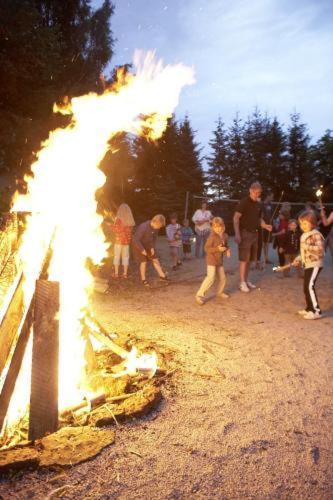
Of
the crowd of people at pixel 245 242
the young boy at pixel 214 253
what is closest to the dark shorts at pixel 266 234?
the crowd of people at pixel 245 242

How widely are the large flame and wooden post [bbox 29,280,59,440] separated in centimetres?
88

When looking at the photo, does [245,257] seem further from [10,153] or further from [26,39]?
[26,39]

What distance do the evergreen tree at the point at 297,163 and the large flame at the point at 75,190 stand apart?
35.2 m

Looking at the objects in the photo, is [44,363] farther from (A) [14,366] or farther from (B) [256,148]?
(B) [256,148]

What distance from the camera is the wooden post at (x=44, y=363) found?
3.17 meters

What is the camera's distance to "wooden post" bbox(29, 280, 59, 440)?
3168 mm

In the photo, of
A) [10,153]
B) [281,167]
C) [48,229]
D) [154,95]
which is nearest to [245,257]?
[154,95]

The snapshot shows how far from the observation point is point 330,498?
2514 mm

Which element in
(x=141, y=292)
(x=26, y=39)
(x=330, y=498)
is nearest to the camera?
(x=330, y=498)

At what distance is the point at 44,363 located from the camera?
320 cm

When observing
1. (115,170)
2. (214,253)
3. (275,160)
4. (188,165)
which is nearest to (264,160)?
(275,160)

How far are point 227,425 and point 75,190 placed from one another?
134 inches

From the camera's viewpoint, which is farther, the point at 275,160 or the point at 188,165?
the point at 275,160

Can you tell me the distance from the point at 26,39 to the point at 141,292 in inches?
328
